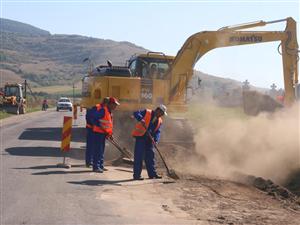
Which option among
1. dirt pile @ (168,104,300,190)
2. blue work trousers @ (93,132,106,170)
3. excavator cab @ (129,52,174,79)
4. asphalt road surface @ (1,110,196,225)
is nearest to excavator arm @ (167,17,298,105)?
excavator cab @ (129,52,174,79)

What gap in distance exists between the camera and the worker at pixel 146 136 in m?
13.2

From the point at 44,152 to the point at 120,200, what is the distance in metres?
8.23

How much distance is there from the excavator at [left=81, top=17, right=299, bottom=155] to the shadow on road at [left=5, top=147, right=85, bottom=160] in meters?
2.78

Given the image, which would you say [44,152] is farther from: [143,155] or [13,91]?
[13,91]

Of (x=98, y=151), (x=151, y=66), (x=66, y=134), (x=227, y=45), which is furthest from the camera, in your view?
(x=151, y=66)

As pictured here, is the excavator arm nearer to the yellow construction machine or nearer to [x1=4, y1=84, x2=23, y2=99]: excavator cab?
the yellow construction machine

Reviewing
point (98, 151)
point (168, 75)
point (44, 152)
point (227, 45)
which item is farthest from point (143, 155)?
point (227, 45)

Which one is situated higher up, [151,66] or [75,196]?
[151,66]

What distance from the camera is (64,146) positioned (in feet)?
50.1

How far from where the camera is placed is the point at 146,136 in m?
13.3

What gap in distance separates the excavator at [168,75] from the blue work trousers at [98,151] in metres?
6.85

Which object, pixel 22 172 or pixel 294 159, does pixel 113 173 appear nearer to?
pixel 22 172

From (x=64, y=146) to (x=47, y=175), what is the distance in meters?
2.26

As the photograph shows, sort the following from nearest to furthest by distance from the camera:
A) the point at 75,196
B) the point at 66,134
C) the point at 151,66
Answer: the point at 75,196, the point at 66,134, the point at 151,66
